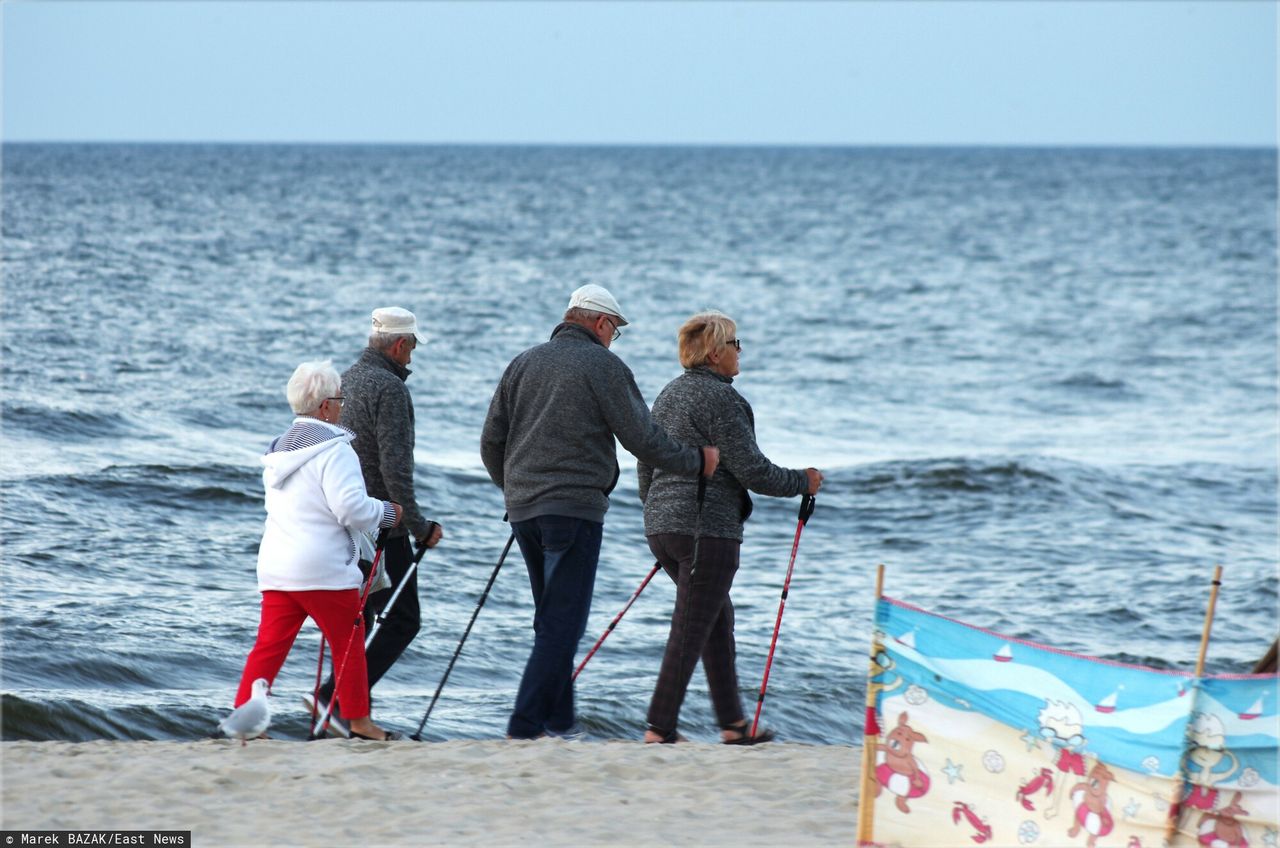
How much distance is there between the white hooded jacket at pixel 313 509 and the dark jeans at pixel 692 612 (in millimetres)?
1182

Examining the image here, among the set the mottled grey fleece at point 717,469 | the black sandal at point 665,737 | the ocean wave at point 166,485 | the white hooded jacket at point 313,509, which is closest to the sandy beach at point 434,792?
the black sandal at point 665,737

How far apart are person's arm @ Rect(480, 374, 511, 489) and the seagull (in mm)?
1193

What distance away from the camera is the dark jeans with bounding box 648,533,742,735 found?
5.59m

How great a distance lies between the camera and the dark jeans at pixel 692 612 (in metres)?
5.59

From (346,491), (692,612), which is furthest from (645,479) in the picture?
(346,491)

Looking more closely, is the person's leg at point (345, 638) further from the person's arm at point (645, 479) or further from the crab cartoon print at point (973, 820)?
the crab cartoon print at point (973, 820)

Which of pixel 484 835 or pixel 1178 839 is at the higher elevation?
pixel 1178 839

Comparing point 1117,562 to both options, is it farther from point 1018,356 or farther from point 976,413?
point 1018,356

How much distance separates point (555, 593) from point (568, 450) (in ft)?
1.90

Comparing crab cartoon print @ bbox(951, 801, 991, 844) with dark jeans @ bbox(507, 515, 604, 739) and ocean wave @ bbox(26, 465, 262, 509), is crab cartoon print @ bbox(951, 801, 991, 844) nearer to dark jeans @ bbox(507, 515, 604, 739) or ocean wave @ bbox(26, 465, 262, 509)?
dark jeans @ bbox(507, 515, 604, 739)

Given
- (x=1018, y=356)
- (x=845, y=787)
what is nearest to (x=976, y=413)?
(x=1018, y=356)

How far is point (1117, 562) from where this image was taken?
12.1 metres

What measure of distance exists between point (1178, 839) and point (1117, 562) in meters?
8.45

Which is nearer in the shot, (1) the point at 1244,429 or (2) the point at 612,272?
(1) the point at 1244,429
